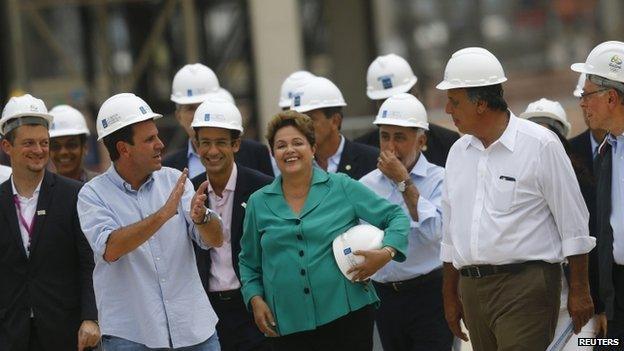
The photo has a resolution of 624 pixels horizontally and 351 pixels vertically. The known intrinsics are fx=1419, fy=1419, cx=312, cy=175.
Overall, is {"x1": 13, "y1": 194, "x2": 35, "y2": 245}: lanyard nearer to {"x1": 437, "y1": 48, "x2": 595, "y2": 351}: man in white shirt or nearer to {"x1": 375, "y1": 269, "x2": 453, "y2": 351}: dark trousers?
{"x1": 375, "y1": 269, "x2": 453, "y2": 351}: dark trousers

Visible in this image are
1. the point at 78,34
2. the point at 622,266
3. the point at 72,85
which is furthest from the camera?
the point at 78,34

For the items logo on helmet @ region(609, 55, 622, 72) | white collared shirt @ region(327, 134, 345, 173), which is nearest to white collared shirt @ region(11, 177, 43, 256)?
white collared shirt @ region(327, 134, 345, 173)

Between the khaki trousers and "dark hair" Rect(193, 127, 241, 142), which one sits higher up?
"dark hair" Rect(193, 127, 241, 142)

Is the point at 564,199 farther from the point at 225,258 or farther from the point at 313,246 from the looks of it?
the point at 225,258

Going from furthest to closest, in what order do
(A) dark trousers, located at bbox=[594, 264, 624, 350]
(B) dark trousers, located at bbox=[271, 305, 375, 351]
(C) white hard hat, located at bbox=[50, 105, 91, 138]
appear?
1. (C) white hard hat, located at bbox=[50, 105, 91, 138]
2. (A) dark trousers, located at bbox=[594, 264, 624, 350]
3. (B) dark trousers, located at bbox=[271, 305, 375, 351]

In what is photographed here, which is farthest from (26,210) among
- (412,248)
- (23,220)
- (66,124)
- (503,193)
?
(503,193)

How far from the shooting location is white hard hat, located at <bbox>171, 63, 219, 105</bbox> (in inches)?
417

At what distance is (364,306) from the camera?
281 inches

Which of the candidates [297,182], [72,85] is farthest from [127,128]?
[72,85]

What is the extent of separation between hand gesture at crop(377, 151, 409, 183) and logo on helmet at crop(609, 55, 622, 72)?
4.80ft

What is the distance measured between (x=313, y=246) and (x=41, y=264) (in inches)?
70.7

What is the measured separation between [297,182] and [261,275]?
523 mm

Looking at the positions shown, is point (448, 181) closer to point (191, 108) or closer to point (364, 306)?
point (364, 306)

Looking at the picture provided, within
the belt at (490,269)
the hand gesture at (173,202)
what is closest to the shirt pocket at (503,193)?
the belt at (490,269)
